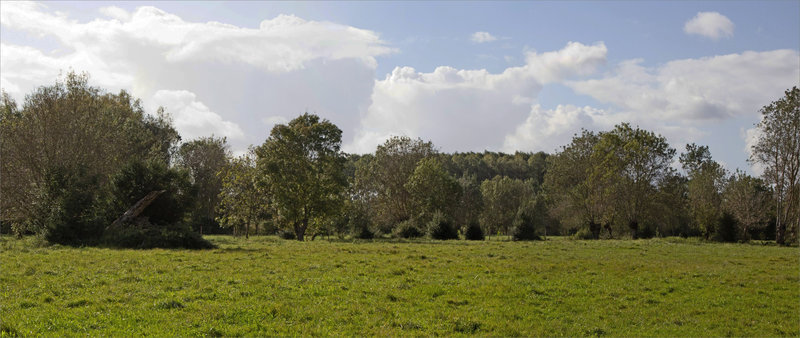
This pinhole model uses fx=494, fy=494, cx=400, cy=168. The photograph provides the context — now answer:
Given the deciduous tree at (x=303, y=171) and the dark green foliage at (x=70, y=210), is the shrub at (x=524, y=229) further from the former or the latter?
the dark green foliage at (x=70, y=210)

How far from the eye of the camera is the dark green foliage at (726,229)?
193 ft

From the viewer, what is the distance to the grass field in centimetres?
1257

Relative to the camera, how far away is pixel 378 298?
16016 mm

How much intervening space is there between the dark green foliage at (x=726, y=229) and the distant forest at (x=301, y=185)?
0.40 ft

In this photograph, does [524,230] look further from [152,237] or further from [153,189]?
[152,237]

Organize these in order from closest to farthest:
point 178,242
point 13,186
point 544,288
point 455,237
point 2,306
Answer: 1. point 2,306
2. point 544,288
3. point 178,242
4. point 13,186
5. point 455,237

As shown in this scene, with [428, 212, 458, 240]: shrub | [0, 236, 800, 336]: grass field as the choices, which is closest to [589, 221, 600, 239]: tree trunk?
[428, 212, 458, 240]: shrub

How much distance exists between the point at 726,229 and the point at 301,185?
5030 cm

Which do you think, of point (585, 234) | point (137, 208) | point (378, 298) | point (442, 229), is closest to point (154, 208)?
point (137, 208)

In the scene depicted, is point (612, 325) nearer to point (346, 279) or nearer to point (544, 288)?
point (544, 288)

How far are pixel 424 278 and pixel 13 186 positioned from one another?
41332 mm

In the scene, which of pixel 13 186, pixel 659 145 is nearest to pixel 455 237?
pixel 659 145

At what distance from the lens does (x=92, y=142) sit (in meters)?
45.6

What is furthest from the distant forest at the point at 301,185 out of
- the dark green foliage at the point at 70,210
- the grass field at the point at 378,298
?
the grass field at the point at 378,298
